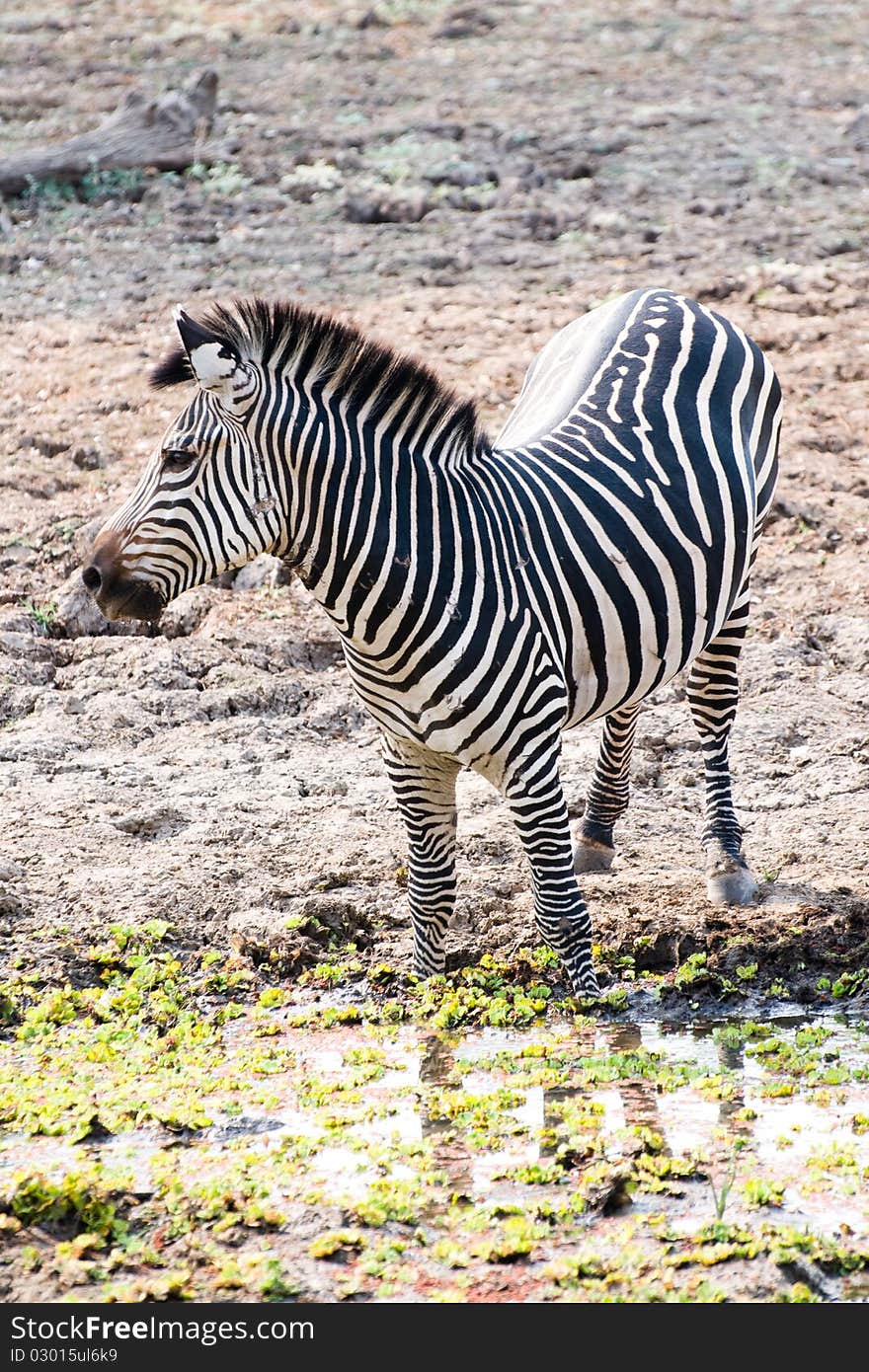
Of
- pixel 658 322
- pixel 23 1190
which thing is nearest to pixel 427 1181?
pixel 23 1190

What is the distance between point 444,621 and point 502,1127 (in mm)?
1605

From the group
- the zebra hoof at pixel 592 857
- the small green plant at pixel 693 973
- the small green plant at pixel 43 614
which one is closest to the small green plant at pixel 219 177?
the small green plant at pixel 43 614

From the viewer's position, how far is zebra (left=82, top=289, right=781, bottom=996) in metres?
4.85

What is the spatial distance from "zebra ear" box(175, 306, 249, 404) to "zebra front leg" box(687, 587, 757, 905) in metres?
2.75

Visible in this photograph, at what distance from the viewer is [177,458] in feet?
15.9

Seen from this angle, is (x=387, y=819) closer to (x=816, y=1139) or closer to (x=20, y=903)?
(x=20, y=903)

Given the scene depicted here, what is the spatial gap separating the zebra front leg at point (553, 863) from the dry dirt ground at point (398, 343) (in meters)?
0.61

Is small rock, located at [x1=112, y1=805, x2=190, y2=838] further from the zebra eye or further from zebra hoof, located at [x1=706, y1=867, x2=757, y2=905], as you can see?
the zebra eye

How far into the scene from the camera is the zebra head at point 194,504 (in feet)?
15.8

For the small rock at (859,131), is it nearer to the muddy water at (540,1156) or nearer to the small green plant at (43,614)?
the small green plant at (43,614)

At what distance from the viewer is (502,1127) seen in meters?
4.79

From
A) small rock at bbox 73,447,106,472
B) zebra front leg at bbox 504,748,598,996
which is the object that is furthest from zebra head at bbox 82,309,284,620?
small rock at bbox 73,447,106,472

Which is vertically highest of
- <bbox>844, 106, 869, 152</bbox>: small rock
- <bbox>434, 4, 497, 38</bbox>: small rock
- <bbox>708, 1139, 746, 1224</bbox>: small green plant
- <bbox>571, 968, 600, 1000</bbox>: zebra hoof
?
<bbox>434, 4, 497, 38</bbox>: small rock

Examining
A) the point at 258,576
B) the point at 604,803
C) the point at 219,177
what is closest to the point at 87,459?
the point at 258,576
